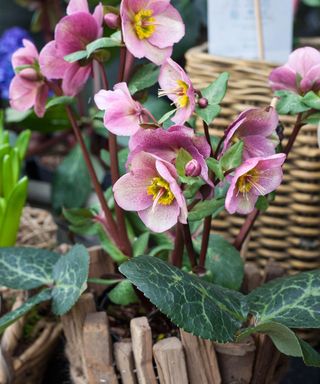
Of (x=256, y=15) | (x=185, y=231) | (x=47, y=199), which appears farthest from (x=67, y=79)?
(x=47, y=199)

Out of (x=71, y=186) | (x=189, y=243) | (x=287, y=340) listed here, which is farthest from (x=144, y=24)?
(x=71, y=186)

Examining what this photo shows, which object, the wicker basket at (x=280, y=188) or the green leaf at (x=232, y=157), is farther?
the wicker basket at (x=280, y=188)

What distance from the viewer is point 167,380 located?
61 centimetres

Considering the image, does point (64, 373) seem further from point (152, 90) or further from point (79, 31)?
point (152, 90)

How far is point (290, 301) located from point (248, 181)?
0.14 metres

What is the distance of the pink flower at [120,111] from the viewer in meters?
0.56

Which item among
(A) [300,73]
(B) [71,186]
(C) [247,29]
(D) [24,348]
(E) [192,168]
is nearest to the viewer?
(E) [192,168]

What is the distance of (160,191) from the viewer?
1.79ft

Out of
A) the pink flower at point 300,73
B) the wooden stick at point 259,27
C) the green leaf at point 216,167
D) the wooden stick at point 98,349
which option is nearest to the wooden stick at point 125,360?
the wooden stick at point 98,349

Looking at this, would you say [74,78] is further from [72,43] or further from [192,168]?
[192,168]

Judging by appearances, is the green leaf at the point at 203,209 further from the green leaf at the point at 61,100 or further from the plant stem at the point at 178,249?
the green leaf at the point at 61,100

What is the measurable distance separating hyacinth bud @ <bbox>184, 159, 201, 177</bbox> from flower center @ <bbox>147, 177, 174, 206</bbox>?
0.09 ft

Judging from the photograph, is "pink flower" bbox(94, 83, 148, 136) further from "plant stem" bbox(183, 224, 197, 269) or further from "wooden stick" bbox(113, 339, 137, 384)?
"wooden stick" bbox(113, 339, 137, 384)

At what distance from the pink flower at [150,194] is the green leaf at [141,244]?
6.3 inches
